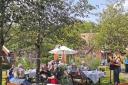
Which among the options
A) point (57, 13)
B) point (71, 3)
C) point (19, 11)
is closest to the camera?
point (19, 11)

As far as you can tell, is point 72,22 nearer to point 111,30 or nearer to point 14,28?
point 14,28

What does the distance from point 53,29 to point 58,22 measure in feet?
1.54

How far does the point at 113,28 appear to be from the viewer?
130ft

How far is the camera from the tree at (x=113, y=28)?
3897 cm

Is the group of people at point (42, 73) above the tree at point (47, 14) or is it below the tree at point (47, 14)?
below

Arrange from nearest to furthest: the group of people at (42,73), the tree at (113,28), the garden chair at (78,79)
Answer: the group of people at (42,73)
the garden chair at (78,79)
the tree at (113,28)

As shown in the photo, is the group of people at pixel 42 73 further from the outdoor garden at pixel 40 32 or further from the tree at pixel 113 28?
the tree at pixel 113 28

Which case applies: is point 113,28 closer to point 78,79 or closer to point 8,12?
point 78,79

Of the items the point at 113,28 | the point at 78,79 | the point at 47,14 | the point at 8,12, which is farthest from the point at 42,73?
the point at 113,28

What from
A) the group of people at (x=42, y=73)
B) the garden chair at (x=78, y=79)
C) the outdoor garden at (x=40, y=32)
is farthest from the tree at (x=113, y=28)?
the garden chair at (x=78, y=79)

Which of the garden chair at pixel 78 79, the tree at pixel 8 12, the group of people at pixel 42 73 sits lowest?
the garden chair at pixel 78 79

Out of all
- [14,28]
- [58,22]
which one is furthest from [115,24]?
[14,28]

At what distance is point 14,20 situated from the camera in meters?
13.3

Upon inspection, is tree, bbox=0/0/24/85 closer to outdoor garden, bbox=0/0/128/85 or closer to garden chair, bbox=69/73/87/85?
outdoor garden, bbox=0/0/128/85
